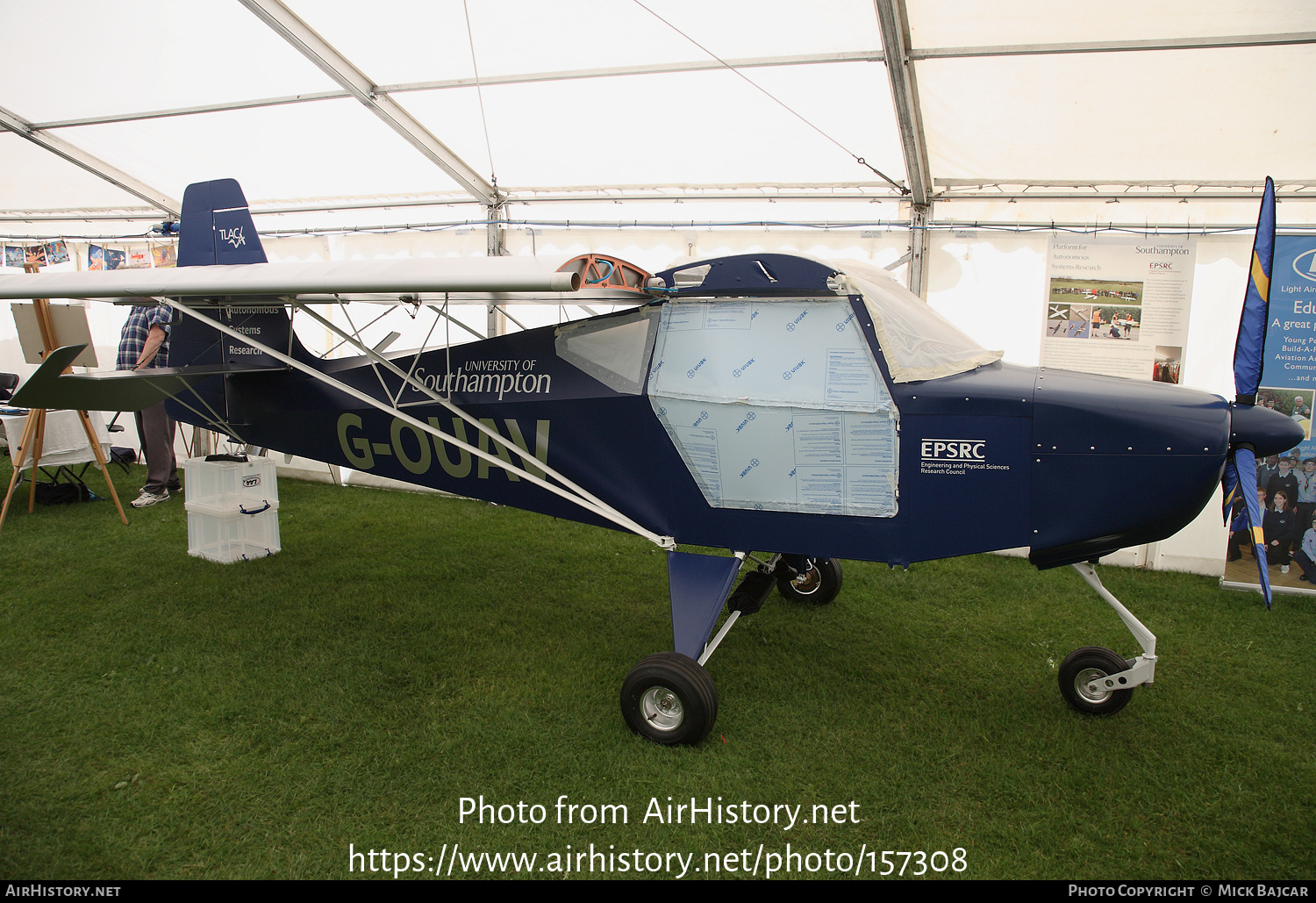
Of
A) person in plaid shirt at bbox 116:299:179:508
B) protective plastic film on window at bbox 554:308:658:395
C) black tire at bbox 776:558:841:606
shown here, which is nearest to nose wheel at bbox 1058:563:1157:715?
black tire at bbox 776:558:841:606

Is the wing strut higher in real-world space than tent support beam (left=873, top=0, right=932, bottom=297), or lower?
lower

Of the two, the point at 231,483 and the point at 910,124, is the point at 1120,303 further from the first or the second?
the point at 231,483

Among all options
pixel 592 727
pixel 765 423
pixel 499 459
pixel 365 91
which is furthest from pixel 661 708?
pixel 365 91

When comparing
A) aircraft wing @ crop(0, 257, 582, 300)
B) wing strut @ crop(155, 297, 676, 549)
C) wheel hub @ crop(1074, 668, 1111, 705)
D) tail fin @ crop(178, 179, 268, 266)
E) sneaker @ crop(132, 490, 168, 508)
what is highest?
tail fin @ crop(178, 179, 268, 266)

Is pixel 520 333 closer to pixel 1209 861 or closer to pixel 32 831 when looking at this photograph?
pixel 32 831

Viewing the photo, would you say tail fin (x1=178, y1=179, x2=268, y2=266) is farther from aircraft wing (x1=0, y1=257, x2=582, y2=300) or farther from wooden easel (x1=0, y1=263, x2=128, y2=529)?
wooden easel (x1=0, y1=263, x2=128, y2=529)

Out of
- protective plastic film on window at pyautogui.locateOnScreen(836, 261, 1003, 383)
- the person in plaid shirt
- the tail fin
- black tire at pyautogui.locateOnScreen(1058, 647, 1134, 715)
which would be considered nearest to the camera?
protective plastic film on window at pyautogui.locateOnScreen(836, 261, 1003, 383)

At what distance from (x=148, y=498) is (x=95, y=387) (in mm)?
3798

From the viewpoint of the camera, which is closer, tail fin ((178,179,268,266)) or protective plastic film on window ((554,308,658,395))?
protective plastic film on window ((554,308,658,395))

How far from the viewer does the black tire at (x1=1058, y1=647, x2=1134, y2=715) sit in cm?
342

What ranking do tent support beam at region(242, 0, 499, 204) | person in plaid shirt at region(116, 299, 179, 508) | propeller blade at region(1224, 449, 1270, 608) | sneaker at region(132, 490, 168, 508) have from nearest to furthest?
propeller blade at region(1224, 449, 1270, 608), tent support beam at region(242, 0, 499, 204), person in plaid shirt at region(116, 299, 179, 508), sneaker at region(132, 490, 168, 508)

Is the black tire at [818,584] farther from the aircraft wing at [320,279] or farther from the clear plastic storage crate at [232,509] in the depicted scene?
the clear plastic storage crate at [232,509]

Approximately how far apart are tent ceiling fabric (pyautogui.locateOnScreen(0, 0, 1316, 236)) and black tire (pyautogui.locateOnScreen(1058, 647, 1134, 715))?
3.56 metres

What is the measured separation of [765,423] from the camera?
124 inches
